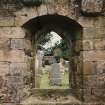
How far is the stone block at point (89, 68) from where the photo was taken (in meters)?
5.36

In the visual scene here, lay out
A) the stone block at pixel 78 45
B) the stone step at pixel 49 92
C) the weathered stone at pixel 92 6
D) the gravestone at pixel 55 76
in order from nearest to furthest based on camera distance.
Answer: the weathered stone at pixel 92 6
the stone block at pixel 78 45
the stone step at pixel 49 92
the gravestone at pixel 55 76

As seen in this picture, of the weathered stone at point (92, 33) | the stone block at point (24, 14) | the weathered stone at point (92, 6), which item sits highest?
the weathered stone at point (92, 6)

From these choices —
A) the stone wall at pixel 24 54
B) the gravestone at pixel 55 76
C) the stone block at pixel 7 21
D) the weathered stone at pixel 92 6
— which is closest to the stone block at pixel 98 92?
the stone wall at pixel 24 54

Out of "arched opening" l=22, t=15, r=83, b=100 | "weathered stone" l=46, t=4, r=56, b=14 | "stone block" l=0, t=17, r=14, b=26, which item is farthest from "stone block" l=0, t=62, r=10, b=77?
"weathered stone" l=46, t=4, r=56, b=14

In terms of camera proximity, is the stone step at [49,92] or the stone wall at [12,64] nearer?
the stone wall at [12,64]

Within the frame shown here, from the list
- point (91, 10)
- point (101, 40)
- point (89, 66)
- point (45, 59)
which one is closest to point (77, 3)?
point (91, 10)

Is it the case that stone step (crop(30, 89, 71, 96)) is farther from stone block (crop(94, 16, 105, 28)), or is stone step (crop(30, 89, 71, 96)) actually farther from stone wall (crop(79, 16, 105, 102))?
stone block (crop(94, 16, 105, 28))

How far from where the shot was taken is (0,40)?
5.47m

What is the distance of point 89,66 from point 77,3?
126 cm

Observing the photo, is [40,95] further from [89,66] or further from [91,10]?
[91,10]

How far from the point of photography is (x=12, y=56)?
5.43 m

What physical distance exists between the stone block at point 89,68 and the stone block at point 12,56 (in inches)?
48.2

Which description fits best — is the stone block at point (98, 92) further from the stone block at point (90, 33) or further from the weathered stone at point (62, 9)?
the weathered stone at point (62, 9)

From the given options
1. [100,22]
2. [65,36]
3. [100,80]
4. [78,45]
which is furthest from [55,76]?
[100,22]
